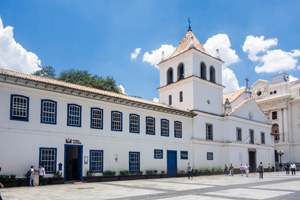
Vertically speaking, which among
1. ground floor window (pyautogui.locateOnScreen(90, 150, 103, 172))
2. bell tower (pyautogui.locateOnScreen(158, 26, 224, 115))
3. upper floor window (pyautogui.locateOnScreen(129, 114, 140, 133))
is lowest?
ground floor window (pyautogui.locateOnScreen(90, 150, 103, 172))

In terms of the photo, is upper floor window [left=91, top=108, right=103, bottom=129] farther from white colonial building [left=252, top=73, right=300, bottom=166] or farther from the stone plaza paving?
white colonial building [left=252, top=73, right=300, bottom=166]

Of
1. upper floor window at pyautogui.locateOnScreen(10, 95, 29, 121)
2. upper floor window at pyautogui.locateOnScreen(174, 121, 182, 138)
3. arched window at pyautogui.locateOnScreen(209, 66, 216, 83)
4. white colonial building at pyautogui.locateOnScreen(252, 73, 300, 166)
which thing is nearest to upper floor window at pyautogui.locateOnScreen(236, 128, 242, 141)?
arched window at pyautogui.locateOnScreen(209, 66, 216, 83)

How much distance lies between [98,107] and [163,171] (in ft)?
31.5

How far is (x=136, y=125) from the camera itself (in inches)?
1091

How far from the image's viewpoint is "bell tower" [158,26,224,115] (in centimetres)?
3522

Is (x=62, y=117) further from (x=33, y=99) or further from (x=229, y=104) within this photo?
(x=229, y=104)

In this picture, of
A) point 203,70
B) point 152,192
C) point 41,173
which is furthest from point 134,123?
point 203,70

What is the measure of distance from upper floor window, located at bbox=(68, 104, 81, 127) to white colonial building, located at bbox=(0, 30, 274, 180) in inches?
3.1

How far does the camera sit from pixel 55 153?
2170 centimetres

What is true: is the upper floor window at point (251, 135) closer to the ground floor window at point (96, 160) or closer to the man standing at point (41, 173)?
the ground floor window at point (96, 160)

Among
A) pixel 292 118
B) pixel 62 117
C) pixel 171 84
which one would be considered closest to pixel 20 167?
pixel 62 117

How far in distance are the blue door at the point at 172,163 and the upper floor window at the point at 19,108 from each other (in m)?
15.1

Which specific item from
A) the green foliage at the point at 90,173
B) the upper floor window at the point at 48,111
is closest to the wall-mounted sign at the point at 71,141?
the upper floor window at the point at 48,111

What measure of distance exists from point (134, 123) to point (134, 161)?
348cm
